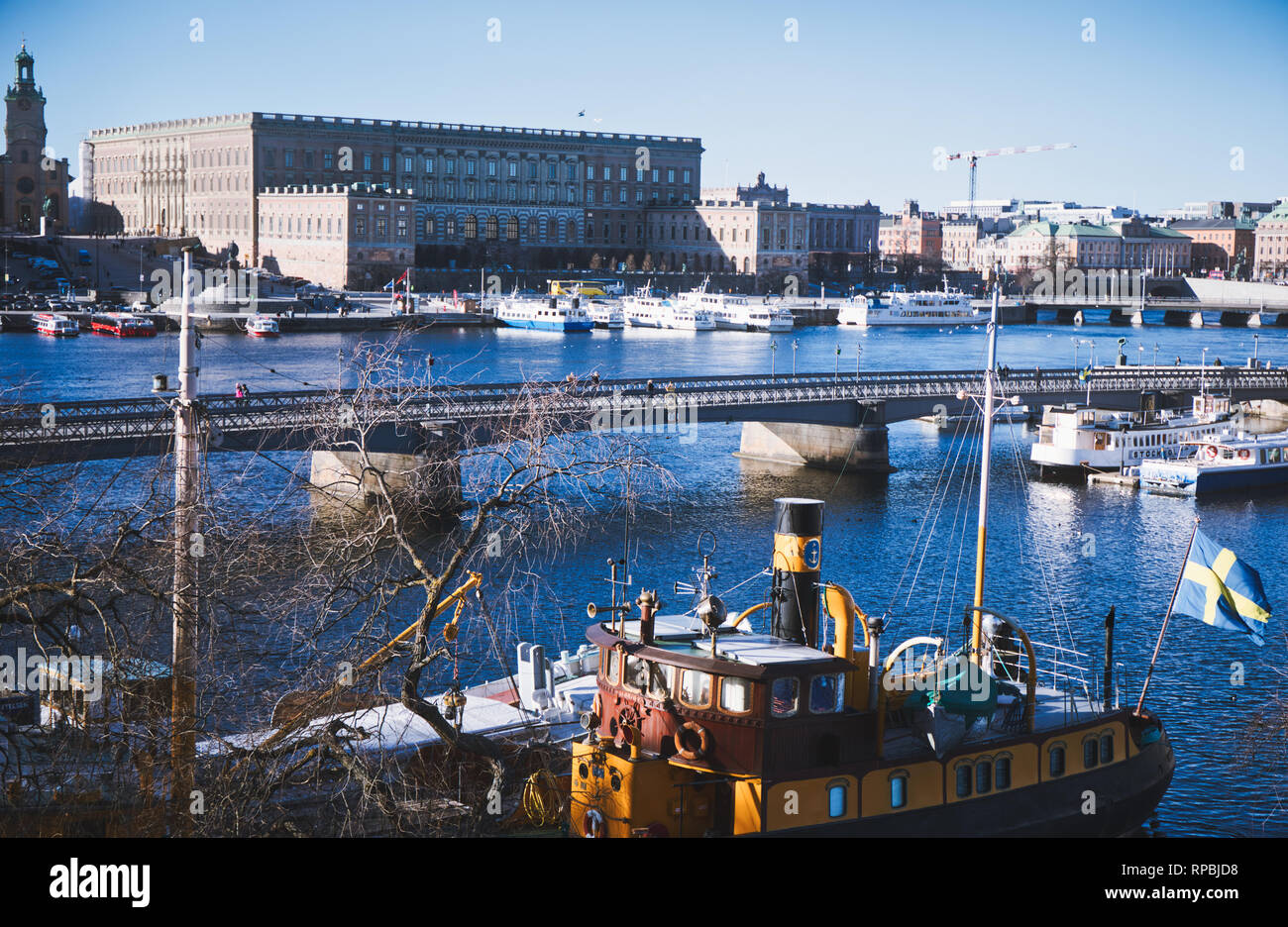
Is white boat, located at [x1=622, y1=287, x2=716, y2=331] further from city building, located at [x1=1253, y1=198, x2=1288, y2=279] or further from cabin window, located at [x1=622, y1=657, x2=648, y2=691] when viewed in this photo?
city building, located at [x1=1253, y1=198, x2=1288, y2=279]

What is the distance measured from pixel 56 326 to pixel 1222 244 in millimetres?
157565

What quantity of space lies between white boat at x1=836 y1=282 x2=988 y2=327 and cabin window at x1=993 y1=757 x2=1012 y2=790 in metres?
99.8

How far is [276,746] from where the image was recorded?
35.9 ft

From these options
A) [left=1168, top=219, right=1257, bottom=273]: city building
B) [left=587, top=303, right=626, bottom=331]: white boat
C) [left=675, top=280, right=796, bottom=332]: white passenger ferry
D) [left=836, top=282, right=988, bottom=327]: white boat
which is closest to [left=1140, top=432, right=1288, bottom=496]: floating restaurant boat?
[left=675, top=280, right=796, bottom=332]: white passenger ferry

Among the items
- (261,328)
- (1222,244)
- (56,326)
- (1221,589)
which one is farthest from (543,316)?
(1222,244)

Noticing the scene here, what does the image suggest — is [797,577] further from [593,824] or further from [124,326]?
[124,326]

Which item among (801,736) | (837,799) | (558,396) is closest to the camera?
(801,736)

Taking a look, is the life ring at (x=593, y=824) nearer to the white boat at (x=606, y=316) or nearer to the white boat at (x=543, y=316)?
the white boat at (x=543, y=316)

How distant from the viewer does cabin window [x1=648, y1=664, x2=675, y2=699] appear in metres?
12.6

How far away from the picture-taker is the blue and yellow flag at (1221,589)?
52.9ft

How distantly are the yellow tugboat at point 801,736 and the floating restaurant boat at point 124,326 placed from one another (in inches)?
2747

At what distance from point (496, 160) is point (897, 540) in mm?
104428

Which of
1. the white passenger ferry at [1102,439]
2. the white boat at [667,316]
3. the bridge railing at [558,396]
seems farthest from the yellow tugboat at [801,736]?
the white boat at [667,316]

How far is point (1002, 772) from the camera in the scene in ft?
48.2
